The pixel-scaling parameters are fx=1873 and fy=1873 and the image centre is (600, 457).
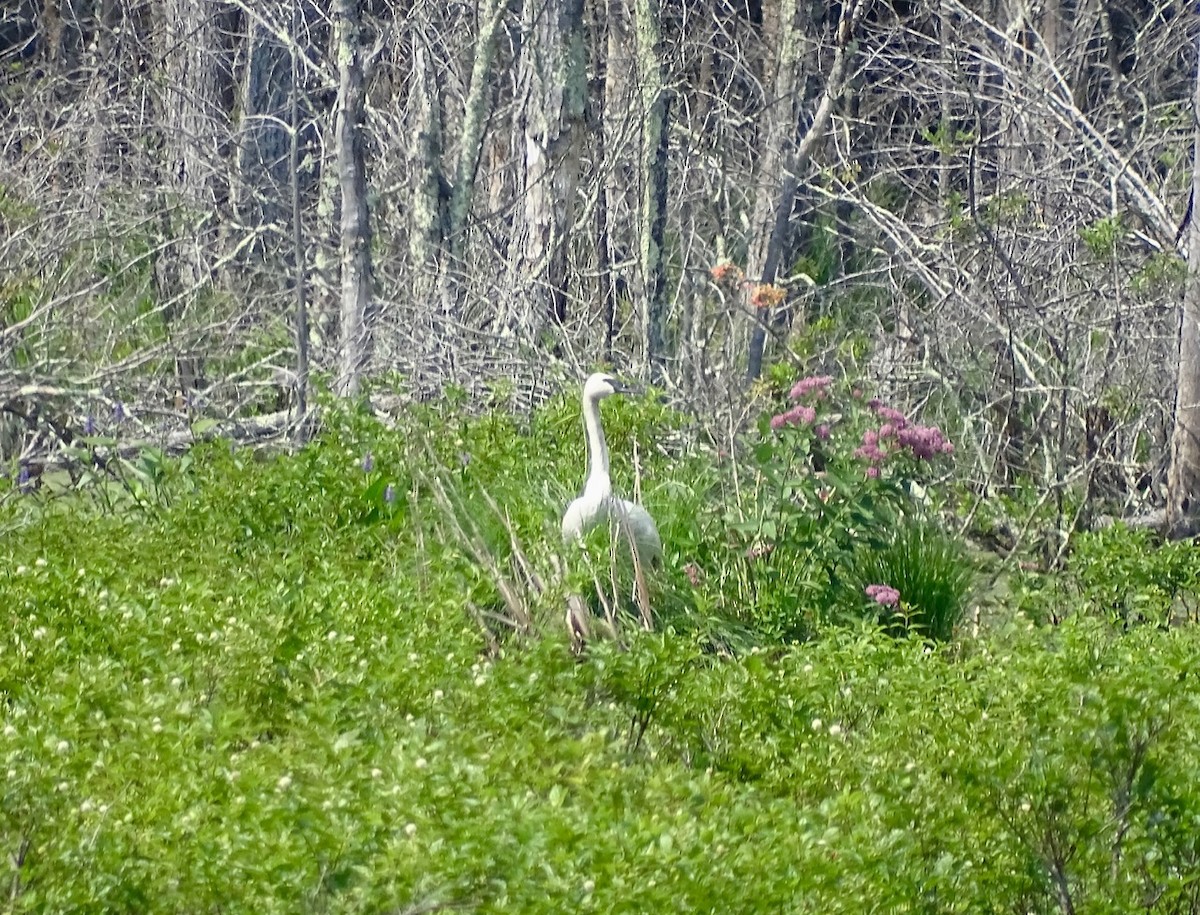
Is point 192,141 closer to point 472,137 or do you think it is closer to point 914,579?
point 472,137

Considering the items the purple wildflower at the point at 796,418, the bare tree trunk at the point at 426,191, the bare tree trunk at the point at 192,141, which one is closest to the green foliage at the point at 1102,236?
the purple wildflower at the point at 796,418

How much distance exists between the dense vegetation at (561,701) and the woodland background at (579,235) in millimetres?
1024

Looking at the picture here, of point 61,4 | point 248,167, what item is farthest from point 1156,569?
point 61,4

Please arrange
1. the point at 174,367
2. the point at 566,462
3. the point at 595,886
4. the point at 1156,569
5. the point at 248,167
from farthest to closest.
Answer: the point at 248,167 < the point at 174,367 < the point at 566,462 < the point at 1156,569 < the point at 595,886

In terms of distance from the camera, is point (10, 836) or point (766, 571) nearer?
point (10, 836)

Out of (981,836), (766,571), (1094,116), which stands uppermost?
(1094,116)

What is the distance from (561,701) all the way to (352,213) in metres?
→ 4.82

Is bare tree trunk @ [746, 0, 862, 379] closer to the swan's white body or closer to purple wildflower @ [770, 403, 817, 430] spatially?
the swan's white body

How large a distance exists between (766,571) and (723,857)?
10.6 ft

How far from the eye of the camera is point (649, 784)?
140 inches

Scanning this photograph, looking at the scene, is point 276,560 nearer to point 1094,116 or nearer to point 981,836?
point 981,836

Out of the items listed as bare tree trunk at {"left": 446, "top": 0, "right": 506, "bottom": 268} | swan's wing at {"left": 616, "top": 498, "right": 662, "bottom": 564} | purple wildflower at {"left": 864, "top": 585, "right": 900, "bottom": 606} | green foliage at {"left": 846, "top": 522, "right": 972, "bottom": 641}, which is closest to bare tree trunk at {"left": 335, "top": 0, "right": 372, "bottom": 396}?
bare tree trunk at {"left": 446, "top": 0, "right": 506, "bottom": 268}

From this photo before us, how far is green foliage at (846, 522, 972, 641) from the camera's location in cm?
628

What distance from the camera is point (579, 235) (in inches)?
410
